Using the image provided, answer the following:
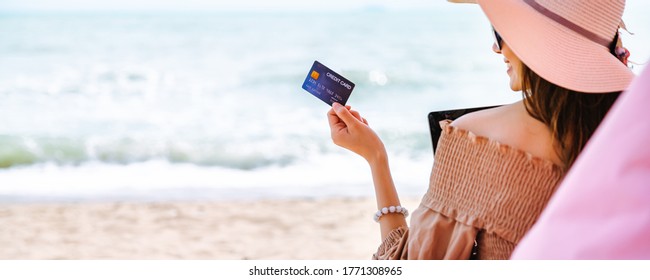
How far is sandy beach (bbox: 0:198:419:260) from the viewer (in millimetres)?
3928

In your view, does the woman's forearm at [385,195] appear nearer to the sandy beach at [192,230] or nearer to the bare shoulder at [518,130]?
the bare shoulder at [518,130]

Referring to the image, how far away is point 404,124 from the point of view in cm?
759

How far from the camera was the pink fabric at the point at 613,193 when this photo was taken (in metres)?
0.60

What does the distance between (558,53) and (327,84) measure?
45 cm

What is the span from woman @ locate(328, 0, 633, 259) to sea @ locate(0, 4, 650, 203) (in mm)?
3732

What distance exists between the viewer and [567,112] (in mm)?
1124

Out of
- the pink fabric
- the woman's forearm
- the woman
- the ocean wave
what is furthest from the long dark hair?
the ocean wave

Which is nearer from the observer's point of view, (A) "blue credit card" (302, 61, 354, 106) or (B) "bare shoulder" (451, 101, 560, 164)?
(B) "bare shoulder" (451, 101, 560, 164)

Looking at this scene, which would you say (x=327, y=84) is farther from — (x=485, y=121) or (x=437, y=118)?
(x=485, y=121)

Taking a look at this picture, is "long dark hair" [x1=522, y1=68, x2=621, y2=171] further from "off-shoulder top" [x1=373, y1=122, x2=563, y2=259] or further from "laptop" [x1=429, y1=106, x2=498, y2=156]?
"laptop" [x1=429, y1=106, x2=498, y2=156]

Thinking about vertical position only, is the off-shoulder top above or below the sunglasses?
below
